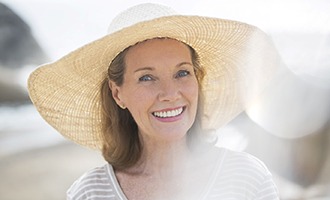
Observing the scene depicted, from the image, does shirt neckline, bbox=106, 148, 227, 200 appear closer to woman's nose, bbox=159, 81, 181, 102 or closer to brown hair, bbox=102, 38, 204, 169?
brown hair, bbox=102, 38, 204, 169

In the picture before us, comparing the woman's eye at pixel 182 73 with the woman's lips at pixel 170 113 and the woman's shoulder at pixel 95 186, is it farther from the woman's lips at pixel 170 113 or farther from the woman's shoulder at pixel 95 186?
the woman's shoulder at pixel 95 186

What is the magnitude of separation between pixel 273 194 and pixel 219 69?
27 cm

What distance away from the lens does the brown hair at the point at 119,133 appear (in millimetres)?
1032

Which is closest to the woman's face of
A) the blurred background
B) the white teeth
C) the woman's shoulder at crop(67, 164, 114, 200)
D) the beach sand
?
the white teeth

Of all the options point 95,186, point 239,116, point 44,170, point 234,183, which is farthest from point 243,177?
point 44,170

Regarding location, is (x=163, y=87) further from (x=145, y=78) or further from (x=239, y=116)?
(x=239, y=116)

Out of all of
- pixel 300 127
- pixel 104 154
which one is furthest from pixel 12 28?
pixel 300 127

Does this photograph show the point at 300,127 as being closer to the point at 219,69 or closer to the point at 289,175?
the point at 289,175

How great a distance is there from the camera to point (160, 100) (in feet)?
3.01

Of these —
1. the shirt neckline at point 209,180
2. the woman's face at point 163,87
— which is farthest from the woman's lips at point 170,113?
the shirt neckline at point 209,180

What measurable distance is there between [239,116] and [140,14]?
1.70 ft

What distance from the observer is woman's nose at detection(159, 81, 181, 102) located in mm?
910

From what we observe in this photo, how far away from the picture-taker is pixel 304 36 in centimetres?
139

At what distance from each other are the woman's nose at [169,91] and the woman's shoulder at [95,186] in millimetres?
178
